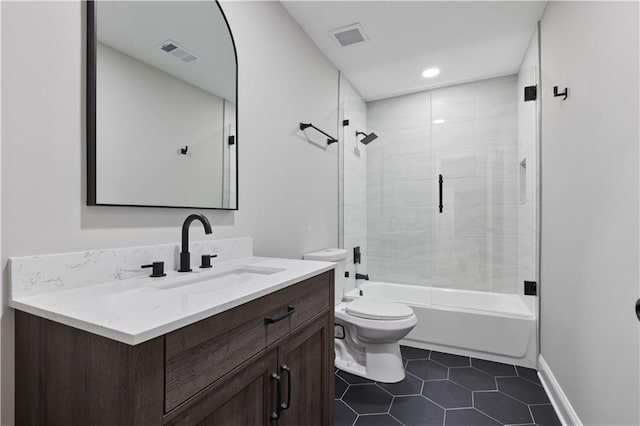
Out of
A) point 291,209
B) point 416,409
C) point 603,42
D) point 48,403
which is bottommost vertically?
point 416,409

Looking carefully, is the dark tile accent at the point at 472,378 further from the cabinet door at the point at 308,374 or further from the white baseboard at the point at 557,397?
the cabinet door at the point at 308,374

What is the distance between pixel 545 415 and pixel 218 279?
6.06ft

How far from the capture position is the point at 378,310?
2148 millimetres

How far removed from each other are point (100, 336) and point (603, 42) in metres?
1.91

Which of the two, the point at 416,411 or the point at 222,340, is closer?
the point at 222,340

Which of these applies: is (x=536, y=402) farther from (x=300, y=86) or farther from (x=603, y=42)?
(x=300, y=86)

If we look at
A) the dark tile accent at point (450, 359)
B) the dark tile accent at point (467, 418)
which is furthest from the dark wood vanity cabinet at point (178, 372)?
the dark tile accent at point (450, 359)

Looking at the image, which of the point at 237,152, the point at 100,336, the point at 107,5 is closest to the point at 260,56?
the point at 237,152

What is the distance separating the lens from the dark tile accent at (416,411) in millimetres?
1677

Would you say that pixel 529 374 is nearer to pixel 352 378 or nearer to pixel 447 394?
pixel 447 394

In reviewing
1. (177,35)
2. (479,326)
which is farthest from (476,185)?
(177,35)

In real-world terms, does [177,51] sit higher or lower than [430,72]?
lower

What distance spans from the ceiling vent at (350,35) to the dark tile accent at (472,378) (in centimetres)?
247

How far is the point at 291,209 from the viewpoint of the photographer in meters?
2.11
